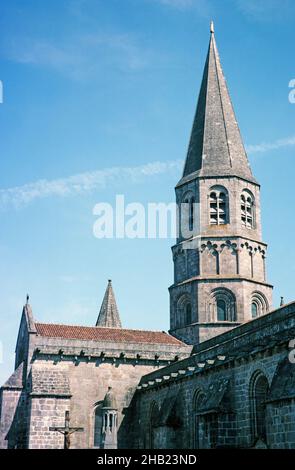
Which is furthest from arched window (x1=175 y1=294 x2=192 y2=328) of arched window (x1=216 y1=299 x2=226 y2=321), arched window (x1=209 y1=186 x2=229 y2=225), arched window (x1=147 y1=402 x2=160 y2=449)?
arched window (x1=147 y1=402 x2=160 y2=449)

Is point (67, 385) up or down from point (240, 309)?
down

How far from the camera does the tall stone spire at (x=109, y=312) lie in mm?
52406

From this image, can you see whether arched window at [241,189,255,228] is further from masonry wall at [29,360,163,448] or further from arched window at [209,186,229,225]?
masonry wall at [29,360,163,448]

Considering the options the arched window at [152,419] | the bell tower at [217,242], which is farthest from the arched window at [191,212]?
the arched window at [152,419]

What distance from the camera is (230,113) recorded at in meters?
45.7

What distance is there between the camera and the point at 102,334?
41250mm

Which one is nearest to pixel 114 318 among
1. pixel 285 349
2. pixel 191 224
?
pixel 191 224

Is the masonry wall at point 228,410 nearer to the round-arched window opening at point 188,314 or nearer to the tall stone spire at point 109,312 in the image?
the round-arched window opening at point 188,314

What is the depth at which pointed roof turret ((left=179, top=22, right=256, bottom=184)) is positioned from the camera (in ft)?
141

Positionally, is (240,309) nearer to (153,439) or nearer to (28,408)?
(153,439)

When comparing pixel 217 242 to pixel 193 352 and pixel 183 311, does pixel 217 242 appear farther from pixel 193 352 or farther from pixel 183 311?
pixel 193 352

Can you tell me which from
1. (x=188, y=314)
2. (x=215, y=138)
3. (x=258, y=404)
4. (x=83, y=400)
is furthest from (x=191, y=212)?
(x=258, y=404)

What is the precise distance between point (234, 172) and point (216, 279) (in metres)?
7.82

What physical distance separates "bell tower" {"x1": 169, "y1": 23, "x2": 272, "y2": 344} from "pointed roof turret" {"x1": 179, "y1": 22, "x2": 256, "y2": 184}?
72 mm
